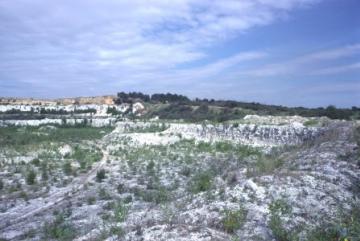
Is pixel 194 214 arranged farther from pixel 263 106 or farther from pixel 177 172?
pixel 263 106

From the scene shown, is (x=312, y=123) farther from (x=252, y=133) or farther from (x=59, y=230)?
(x=59, y=230)

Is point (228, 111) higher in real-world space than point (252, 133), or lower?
higher

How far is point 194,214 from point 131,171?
15.7 metres

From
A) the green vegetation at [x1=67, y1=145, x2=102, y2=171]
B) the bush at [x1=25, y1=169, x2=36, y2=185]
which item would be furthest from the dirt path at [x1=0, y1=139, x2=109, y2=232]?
the green vegetation at [x1=67, y1=145, x2=102, y2=171]

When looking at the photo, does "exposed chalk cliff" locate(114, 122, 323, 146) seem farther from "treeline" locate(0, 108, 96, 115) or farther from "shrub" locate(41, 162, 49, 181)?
"treeline" locate(0, 108, 96, 115)

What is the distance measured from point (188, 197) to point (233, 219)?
10.5 ft

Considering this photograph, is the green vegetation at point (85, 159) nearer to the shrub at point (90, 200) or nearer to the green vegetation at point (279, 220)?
the shrub at point (90, 200)

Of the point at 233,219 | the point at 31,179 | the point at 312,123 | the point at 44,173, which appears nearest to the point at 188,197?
the point at 233,219

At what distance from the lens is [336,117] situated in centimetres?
4022

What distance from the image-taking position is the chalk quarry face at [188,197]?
8977 millimetres

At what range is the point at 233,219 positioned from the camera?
914 cm

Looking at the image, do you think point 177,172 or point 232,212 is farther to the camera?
point 177,172

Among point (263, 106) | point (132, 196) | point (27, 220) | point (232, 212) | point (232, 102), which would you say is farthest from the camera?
point (232, 102)

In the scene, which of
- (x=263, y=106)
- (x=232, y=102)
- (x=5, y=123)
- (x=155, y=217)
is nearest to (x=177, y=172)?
(x=155, y=217)
